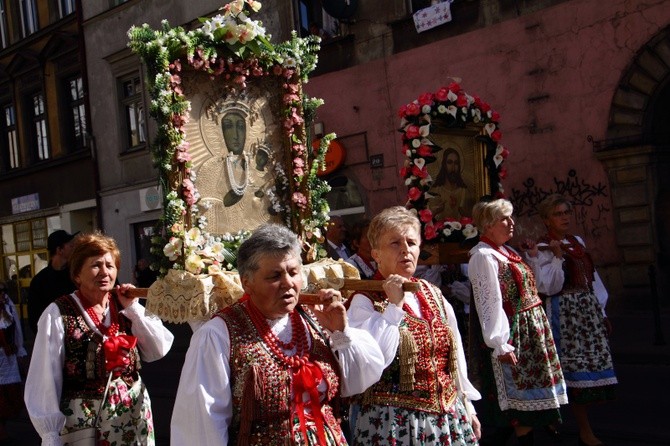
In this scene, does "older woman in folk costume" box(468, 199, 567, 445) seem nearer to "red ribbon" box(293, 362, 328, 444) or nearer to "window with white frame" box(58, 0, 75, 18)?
"red ribbon" box(293, 362, 328, 444)

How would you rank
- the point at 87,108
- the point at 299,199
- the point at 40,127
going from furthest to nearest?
the point at 40,127 → the point at 87,108 → the point at 299,199

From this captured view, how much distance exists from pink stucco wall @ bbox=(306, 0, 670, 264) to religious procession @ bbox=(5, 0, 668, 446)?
657 centimetres

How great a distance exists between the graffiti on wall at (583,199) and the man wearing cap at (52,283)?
937cm

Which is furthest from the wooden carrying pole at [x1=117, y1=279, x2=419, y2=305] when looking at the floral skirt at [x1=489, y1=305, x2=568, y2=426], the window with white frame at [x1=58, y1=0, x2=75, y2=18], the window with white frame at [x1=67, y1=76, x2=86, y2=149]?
the window with white frame at [x1=58, y1=0, x2=75, y2=18]

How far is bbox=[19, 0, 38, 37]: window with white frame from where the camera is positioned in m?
24.8

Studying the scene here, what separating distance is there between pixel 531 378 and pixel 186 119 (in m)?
2.84

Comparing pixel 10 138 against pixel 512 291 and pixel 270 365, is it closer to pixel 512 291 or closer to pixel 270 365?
pixel 512 291

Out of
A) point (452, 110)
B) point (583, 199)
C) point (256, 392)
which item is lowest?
point (256, 392)

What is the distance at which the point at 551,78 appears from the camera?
1386 cm

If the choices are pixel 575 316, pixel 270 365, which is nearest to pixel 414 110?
pixel 575 316

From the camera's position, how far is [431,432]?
146 inches

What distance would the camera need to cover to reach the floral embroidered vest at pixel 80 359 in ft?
14.1

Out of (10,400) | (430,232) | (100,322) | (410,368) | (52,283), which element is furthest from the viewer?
(10,400)

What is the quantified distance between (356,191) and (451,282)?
9.58 m
